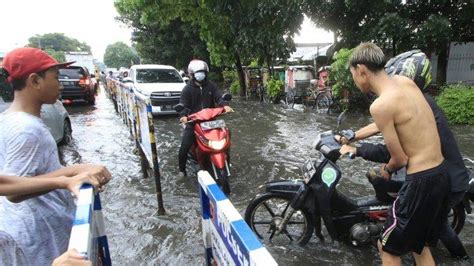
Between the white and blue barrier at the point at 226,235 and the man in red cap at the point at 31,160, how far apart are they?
60 cm

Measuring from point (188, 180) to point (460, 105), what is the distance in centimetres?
741

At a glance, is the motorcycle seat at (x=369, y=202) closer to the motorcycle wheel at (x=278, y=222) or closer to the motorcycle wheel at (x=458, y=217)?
the motorcycle wheel at (x=278, y=222)

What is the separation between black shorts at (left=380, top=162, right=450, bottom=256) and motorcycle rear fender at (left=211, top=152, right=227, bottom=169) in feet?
8.67

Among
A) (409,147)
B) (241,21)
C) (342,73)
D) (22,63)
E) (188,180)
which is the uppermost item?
(241,21)

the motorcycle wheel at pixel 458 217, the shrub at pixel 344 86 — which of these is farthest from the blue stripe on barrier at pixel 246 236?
the shrub at pixel 344 86

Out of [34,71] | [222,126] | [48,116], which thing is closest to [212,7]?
[48,116]

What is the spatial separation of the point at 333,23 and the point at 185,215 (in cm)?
1016

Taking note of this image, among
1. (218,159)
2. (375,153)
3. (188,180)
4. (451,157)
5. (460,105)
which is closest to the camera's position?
(451,157)

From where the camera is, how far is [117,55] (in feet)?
364

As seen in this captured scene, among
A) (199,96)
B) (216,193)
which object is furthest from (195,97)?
(216,193)

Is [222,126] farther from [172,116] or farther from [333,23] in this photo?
[333,23]

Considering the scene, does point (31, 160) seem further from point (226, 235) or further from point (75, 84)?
point (75, 84)

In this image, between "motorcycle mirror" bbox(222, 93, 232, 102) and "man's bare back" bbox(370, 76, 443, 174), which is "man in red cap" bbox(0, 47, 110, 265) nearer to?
"man's bare back" bbox(370, 76, 443, 174)

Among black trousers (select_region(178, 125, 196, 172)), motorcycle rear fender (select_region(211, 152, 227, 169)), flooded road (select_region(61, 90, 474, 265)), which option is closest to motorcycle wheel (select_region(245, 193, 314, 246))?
flooded road (select_region(61, 90, 474, 265))
